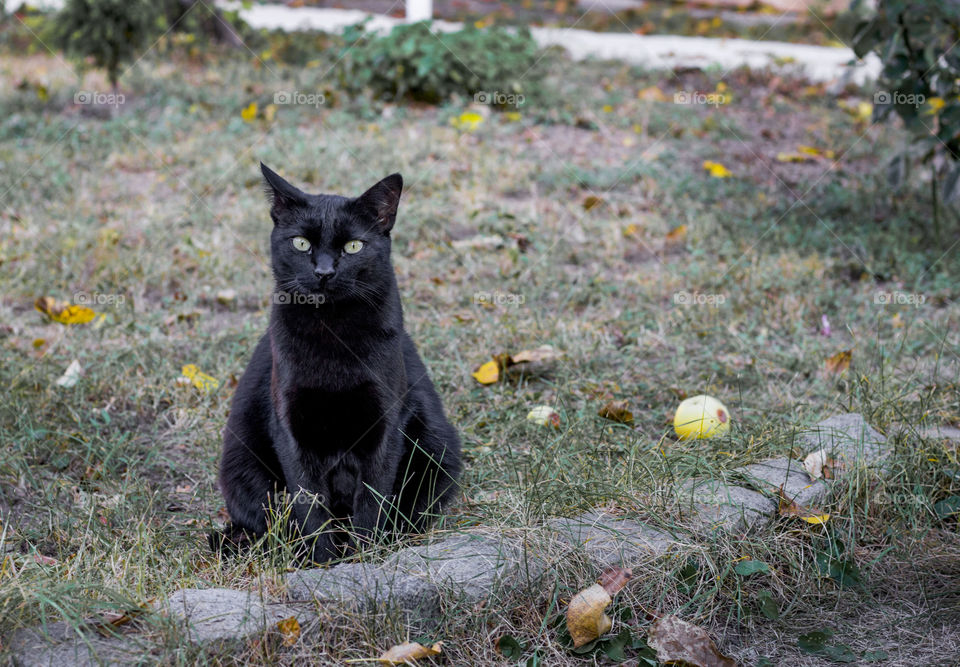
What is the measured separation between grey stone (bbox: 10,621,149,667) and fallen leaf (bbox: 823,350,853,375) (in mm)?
2693

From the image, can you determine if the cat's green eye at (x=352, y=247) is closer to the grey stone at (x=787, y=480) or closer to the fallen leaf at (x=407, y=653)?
the fallen leaf at (x=407, y=653)

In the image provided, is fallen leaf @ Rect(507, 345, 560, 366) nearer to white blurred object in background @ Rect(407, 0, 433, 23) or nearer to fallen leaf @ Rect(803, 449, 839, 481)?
fallen leaf @ Rect(803, 449, 839, 481)

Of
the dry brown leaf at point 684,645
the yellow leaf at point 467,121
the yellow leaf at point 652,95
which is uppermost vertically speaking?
the yellow leaf at point 652,95

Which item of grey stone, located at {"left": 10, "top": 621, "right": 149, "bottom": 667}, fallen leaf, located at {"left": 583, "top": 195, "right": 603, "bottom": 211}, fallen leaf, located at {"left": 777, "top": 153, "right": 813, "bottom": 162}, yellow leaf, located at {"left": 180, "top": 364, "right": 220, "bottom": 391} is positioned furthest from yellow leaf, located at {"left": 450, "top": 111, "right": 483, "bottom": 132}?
grey stone, located at {"left": 10, "top": 621, "right": 149, "bottom": 667}

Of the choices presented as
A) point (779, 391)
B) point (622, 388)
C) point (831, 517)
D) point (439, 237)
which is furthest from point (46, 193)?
point (831, 517)

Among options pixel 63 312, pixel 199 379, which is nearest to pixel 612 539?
pixel 199 379

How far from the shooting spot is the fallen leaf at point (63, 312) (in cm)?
376

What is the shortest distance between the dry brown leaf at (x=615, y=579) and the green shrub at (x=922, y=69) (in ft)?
9.96

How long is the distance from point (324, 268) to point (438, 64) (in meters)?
4.29

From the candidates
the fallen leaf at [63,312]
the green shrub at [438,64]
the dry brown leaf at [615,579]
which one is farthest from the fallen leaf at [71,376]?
the green shrub at [438,64]

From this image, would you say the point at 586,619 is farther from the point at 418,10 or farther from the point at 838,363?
the point at 418,10

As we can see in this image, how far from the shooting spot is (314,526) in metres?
2.45

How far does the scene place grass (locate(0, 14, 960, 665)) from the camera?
89.3 inches

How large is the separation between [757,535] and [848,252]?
2.77 m
